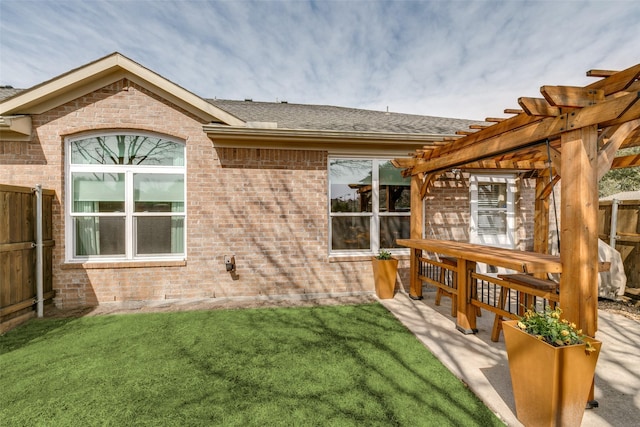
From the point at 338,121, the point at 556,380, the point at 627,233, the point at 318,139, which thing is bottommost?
the point at 556,380

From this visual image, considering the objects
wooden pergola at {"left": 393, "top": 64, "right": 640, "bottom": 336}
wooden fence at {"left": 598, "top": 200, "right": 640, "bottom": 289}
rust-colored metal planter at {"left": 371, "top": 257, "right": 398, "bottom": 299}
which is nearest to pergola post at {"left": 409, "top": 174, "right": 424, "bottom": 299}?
rust-colored metal planter at {"left": 371, "top": 257, "right": 398, "bottom": 299}

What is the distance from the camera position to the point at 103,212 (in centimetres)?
550

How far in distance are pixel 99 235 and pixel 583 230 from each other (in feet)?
23.8

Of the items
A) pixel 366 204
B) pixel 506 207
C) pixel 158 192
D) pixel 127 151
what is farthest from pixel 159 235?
pixel 506 207

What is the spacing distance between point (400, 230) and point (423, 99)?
1044 cm

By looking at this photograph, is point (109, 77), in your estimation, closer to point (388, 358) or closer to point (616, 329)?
point (388, 358)

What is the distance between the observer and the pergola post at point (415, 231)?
5660 millimetres

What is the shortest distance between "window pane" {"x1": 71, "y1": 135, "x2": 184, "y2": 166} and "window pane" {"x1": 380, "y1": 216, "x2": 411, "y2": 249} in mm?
4513

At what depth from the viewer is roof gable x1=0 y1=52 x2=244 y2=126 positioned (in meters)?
4.99

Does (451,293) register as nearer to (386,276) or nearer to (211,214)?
(386,276)

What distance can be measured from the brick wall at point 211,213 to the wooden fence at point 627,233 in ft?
16.8

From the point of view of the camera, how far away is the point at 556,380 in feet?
6.71

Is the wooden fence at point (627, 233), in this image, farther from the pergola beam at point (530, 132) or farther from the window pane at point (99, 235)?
the window pane at point (99, 235)

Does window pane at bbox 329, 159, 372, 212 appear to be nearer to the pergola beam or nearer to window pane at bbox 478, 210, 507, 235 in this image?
the pergola beam
